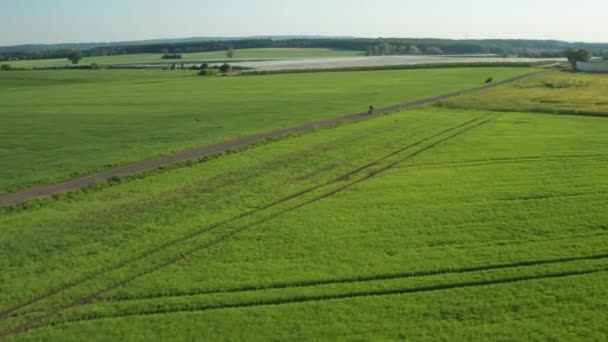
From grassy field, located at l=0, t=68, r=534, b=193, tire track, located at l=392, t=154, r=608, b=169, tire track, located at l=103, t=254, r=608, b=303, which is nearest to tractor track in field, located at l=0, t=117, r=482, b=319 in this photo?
tire track, located at l=103, t=254, r=608, b=303

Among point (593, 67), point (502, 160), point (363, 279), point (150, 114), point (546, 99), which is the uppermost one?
point (593, 67)

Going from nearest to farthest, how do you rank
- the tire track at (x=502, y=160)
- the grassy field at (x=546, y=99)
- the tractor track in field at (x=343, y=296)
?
the tractor track in field at (x=343, y=296) → the tire track at (x=502, y=160) → the grassy field at (x=546, y=99)

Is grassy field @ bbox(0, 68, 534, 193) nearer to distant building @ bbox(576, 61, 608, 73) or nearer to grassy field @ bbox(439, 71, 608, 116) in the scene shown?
grassy field @ bbox(439, 71, 608, 116)

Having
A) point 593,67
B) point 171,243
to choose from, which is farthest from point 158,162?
point 593,67

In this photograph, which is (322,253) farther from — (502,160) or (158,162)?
(502,160)

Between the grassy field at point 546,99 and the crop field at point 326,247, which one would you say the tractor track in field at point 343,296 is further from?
the grassy field at point 546,99

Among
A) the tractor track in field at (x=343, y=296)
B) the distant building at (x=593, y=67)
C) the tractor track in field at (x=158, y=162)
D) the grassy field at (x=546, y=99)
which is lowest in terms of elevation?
the tractor track in field at (x=343, y=296)

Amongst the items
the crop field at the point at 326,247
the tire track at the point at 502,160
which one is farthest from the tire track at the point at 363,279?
the tire track at the point at 502,160
